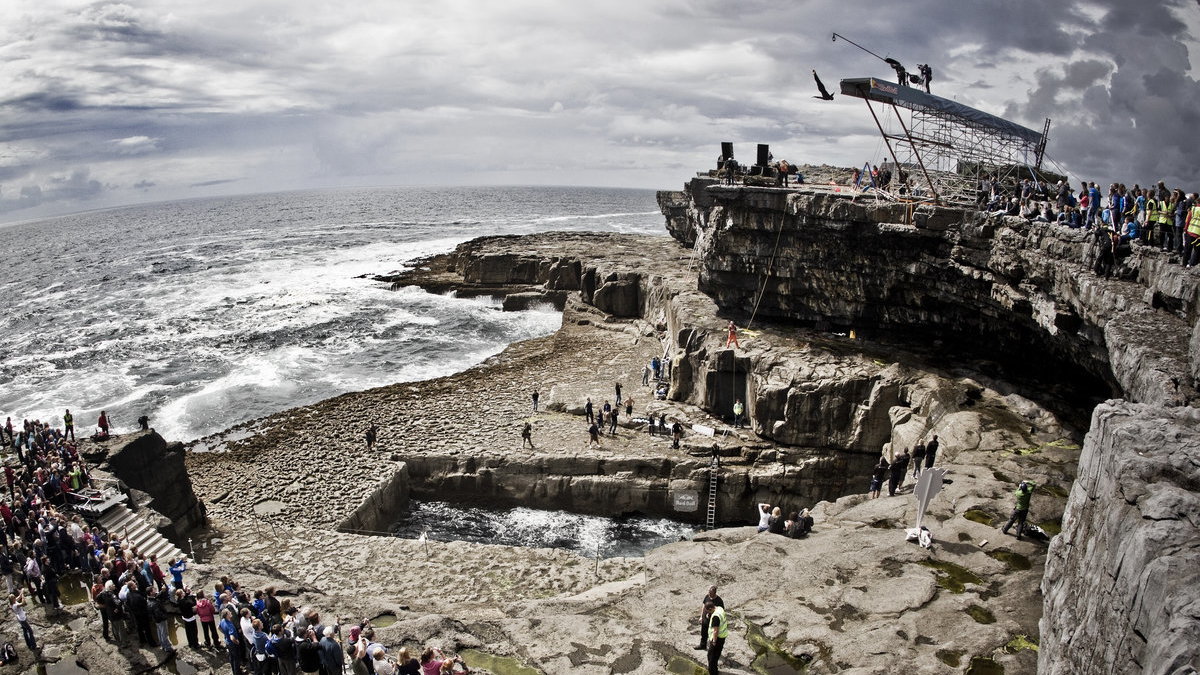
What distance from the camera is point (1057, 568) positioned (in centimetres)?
1123

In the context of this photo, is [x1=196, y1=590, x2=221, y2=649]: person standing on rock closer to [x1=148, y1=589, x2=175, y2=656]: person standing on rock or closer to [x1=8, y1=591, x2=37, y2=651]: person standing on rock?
[x1=148, y1=589, x2=175, y2=656]: person standing on rock

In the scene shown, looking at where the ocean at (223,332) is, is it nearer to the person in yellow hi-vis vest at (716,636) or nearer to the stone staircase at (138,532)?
the stone staircase at (138,532)

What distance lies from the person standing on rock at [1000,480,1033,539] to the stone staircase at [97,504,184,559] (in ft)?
81.7

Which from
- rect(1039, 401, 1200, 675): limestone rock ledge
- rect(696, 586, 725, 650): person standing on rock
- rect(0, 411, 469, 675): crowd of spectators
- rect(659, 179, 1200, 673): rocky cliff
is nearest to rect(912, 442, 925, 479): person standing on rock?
rect(659, 179, 1200, 673): rocky cliff

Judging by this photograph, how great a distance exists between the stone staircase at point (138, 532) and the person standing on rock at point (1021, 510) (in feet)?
81.7

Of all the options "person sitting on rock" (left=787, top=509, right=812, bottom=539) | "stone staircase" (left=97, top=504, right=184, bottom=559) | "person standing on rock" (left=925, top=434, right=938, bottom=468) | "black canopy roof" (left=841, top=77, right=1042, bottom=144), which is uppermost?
"black canopy roof" (left=841, top=77, right=1042, bottom=144)

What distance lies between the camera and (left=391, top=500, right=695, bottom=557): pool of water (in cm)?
2995

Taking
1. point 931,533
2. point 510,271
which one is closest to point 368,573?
point 931,533

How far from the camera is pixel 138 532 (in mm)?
22641

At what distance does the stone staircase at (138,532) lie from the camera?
22.1 m

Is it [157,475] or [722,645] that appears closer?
[722,645]

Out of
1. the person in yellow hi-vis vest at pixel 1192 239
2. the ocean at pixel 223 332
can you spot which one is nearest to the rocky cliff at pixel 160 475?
the ocean at pixel 223 332

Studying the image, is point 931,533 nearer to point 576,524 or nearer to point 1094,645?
point 1094,645

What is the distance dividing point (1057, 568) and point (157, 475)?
1190 inches
